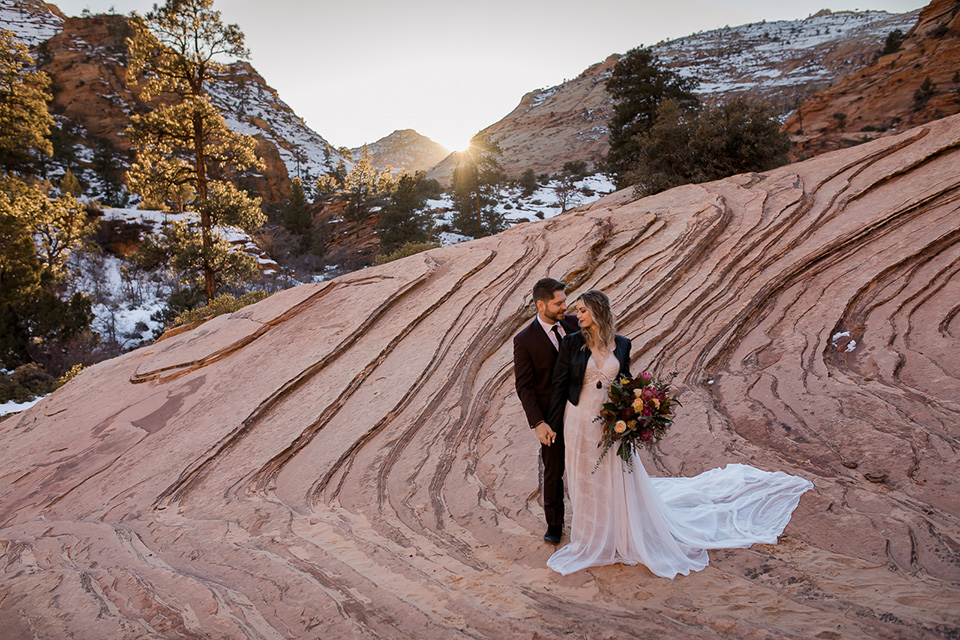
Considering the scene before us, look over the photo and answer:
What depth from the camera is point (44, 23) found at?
232ft

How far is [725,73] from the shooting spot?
3147 inches

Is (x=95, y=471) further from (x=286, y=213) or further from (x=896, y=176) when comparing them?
(x=286, y=213)

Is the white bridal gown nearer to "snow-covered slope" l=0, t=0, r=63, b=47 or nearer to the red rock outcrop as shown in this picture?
the red rock outcrop

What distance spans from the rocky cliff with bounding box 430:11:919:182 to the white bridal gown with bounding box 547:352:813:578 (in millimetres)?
62875

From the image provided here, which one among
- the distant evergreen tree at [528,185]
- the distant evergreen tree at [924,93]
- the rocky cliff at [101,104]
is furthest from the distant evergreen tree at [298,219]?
the distant evergreen tree at [924,93]

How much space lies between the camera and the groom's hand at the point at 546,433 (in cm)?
378

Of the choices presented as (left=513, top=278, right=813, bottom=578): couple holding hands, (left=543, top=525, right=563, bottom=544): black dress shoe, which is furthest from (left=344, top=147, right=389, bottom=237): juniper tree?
(left=543, top=525, right=563, bottom=544): black dress shoe

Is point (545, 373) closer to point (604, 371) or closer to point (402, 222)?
point (604, 371)

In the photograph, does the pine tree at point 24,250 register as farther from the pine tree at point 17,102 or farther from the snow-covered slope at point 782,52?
the snow-covered slope at point 782,52

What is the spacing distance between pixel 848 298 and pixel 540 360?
17.0 ft

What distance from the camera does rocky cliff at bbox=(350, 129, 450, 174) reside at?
5906 inches

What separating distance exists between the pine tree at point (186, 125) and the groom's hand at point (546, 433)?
14862mm

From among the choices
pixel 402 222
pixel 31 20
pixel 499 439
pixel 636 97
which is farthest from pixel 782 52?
pixel 31 20

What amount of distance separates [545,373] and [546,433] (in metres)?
0.47
